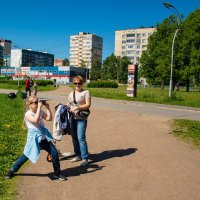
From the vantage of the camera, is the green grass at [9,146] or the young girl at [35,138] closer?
the green grass at [9,146]

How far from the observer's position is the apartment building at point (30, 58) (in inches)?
5949

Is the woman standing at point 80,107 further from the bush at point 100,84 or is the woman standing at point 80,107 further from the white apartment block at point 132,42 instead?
the white apartment block at point 132,42

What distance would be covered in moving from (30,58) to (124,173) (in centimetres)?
16701

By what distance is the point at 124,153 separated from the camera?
7.95m

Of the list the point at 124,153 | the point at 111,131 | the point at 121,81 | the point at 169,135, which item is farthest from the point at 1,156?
Result: the point at 121,81

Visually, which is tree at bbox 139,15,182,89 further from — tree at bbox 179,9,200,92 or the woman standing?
the woman standing

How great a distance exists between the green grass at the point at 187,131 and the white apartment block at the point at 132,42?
12993 cm

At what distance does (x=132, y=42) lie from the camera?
5684 inches

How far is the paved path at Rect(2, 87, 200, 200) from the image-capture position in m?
5.15

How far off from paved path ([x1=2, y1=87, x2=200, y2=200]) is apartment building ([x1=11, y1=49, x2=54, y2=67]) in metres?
145

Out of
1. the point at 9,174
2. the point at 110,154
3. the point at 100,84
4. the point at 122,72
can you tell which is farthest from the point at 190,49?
the point at 122,72

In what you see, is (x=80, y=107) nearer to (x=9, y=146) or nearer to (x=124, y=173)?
(x=124, y=173)

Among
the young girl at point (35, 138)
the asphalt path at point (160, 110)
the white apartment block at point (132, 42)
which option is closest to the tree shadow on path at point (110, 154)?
the young girl at point (35, 138)

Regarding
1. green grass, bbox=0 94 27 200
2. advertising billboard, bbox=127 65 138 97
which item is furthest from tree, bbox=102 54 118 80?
green grass, bbox=0 94 27 200
